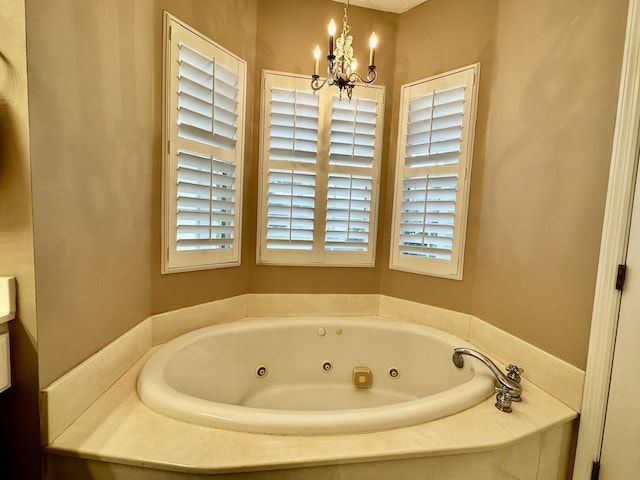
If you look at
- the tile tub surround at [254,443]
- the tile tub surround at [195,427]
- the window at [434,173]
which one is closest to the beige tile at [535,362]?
the tile tub surround at [195,427]

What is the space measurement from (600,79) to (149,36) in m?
1.95

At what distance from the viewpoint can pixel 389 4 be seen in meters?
2.12

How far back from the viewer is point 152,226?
157cm

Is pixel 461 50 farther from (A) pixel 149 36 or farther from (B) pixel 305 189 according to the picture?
(A) pixel 149 36

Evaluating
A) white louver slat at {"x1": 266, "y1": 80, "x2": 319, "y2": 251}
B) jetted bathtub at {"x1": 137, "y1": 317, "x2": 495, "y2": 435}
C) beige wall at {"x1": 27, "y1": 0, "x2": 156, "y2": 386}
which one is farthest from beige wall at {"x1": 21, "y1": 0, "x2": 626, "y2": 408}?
jetted bathtub at {"x1": 137, "y1": 317, "x2": 495, "y2": 435}

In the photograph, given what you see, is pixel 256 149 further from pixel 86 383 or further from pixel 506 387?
pixel 506 387

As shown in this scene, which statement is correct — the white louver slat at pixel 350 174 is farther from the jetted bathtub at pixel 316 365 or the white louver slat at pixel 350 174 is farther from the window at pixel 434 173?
the jetted bathtub at pixel 316 365

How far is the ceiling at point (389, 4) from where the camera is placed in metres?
2.10

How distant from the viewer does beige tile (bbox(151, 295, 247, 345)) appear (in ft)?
5.42

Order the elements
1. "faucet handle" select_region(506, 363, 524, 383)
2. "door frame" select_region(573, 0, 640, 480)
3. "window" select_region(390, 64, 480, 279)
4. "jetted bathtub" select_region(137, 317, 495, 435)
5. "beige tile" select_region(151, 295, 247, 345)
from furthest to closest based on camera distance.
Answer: "window" select_region(390, 64, 480, 279)
"beige tile" select_region(151, 295, 247, 345)
"jetted bathtub" select_region(137, 317, 495, 435)
"faucet handle" select_region(506, 363, 524, 383)
"door frame" select_region(573, 0, 640, 480)

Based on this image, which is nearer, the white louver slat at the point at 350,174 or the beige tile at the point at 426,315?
the beige tile at the point at 426,315

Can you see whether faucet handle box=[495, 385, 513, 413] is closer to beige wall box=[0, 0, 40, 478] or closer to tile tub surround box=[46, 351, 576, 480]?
tile tub surround box=[46, 351, 576, 480]

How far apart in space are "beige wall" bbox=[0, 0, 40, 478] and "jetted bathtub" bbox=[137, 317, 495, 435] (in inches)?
15.0

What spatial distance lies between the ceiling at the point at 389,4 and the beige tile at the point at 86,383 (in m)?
2.43
